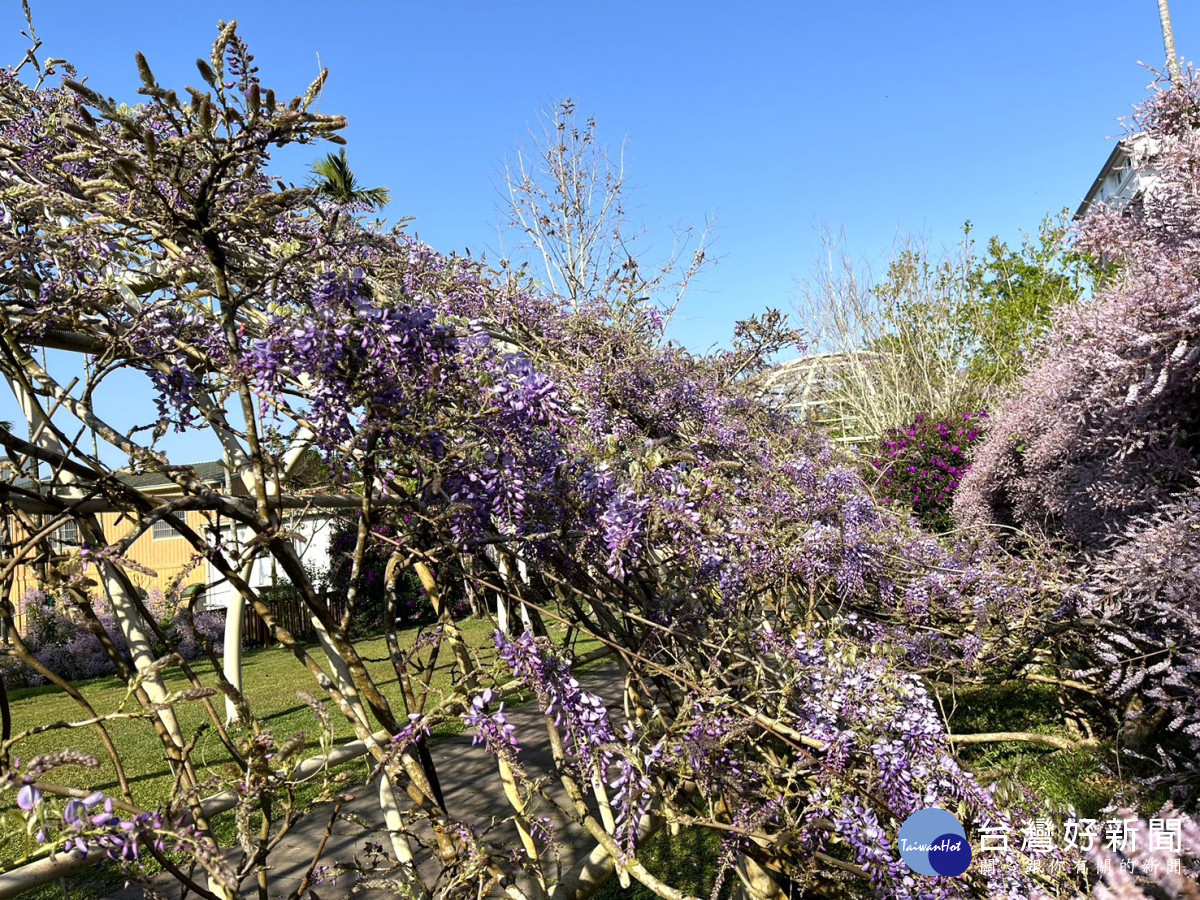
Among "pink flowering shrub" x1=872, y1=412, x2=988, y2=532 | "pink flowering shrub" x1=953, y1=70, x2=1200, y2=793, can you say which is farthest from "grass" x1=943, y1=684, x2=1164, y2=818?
"pink flowering shrub" x1=872, y1=412, x2=988, y2=532

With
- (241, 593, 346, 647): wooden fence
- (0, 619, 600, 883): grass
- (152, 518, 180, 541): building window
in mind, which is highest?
(152, 518, 180, 541): building window

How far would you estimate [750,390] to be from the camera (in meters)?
5.58

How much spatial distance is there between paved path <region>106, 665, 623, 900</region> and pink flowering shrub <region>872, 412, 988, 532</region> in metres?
4.54

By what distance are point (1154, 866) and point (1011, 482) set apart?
6142 millimetres

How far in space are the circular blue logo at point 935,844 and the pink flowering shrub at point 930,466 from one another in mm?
7839

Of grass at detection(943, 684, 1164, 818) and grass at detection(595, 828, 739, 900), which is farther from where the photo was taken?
grass at detection(595, 828, 739, 900)

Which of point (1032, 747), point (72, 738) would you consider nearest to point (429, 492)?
point (1032, 747)

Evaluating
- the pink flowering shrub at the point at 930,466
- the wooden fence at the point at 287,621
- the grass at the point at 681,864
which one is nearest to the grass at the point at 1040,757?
the grass at the point at 681,864

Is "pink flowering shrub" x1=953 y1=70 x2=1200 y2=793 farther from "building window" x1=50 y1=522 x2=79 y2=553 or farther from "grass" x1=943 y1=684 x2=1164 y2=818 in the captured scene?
"building window" x1=50 y1=522 x2=79 y2=553

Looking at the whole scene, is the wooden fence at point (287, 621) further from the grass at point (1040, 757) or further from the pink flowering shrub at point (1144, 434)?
the pink flowering shrub at point (1144, 434)

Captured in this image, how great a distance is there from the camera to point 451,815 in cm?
413

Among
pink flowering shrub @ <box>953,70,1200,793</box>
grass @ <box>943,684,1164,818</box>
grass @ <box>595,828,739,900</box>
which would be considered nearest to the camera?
pink flowering shrub @ <box>953,70,1200,793</box>

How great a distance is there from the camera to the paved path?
4.18 m

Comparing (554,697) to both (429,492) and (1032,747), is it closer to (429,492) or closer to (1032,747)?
(429,492)
